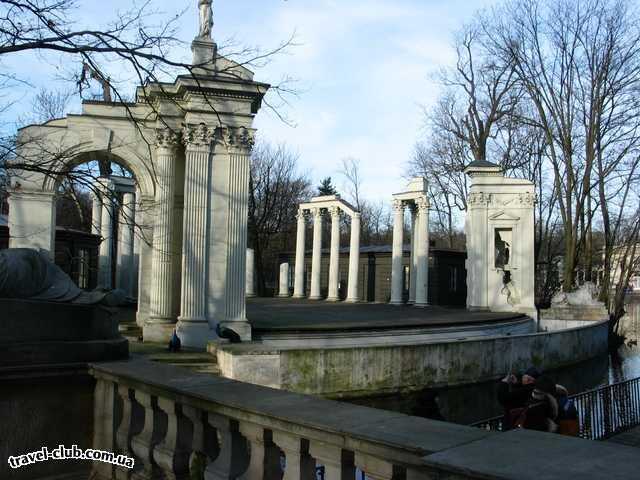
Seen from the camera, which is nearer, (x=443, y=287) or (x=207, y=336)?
(x=207, y=336)

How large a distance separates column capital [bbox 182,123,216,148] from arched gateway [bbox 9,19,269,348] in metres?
0.03

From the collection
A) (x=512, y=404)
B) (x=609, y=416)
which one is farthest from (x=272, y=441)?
(x=609, y=416)

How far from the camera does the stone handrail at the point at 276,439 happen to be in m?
2.26

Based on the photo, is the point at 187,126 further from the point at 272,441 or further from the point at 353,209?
the point at 353,209

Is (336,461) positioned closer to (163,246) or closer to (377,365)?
(377,365)

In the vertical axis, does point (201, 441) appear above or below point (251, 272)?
below

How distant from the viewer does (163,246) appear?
57.0 feet

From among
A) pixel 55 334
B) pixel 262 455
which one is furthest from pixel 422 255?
pixel 262 455

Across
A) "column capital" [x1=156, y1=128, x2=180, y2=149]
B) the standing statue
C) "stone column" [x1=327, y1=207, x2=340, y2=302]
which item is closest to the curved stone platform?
"column capital" [x1=156, y1=128, x2=180, y2=149]

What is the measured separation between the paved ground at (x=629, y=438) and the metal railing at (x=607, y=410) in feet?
0.90

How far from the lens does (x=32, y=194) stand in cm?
1775

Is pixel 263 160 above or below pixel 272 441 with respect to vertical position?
above

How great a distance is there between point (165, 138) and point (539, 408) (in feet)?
44.4

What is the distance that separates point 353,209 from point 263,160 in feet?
50.2
